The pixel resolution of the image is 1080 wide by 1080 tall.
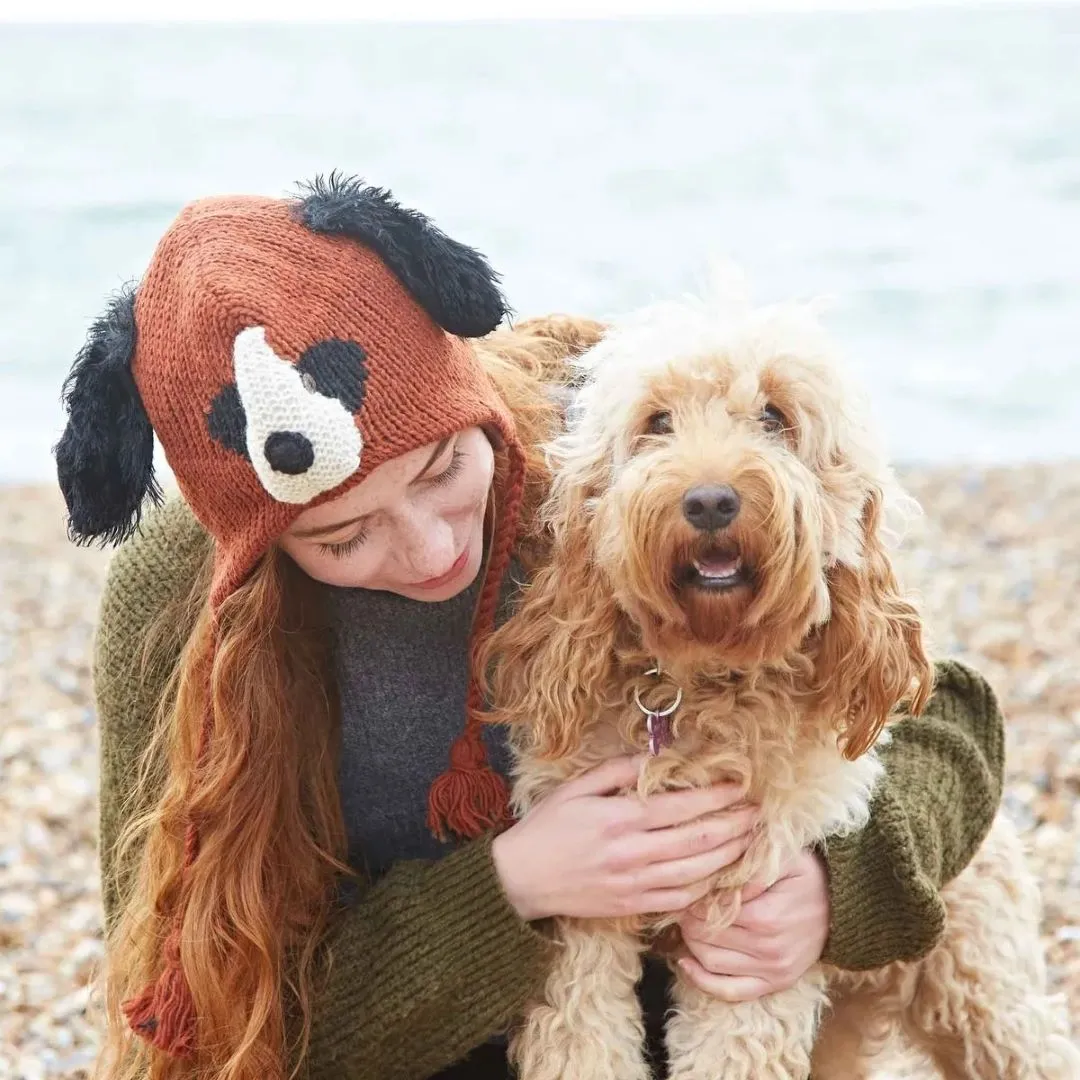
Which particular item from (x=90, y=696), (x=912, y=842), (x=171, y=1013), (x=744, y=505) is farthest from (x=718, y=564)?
(x=90, y=696)

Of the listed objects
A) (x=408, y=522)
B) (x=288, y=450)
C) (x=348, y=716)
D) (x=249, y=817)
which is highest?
(x=288, y=450)

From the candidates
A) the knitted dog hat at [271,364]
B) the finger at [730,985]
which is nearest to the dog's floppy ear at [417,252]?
the knitted dog hat at [271,364]

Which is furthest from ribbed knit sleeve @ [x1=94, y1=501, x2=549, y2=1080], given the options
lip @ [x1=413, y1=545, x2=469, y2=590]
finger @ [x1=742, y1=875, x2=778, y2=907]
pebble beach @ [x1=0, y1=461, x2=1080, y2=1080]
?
pebble beach @ [x1=0, y1=461, x2=1080, y2=1080]

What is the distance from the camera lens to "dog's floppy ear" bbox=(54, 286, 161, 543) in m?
2.23

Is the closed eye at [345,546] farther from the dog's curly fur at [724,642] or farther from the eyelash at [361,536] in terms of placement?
the dog's curly fur at [724,642]

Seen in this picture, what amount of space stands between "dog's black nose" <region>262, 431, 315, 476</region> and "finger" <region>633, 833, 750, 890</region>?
36.9 inches

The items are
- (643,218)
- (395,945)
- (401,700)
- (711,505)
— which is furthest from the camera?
(643,218)

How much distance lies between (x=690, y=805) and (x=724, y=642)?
1.19 feet

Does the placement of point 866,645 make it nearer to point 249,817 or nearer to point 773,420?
point 773,420

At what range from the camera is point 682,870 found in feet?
8.04

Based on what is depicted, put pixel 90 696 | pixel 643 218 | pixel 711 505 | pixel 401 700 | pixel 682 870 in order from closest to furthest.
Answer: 1. pixel 711 505
2. pixel 682 870
3. pixel 401 700
4. pixel 90 696
5. pixel 643 218

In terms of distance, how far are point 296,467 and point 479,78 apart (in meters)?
27.6

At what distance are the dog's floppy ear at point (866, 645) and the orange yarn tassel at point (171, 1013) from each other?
125 cm

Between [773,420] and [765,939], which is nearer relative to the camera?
[773,420]
